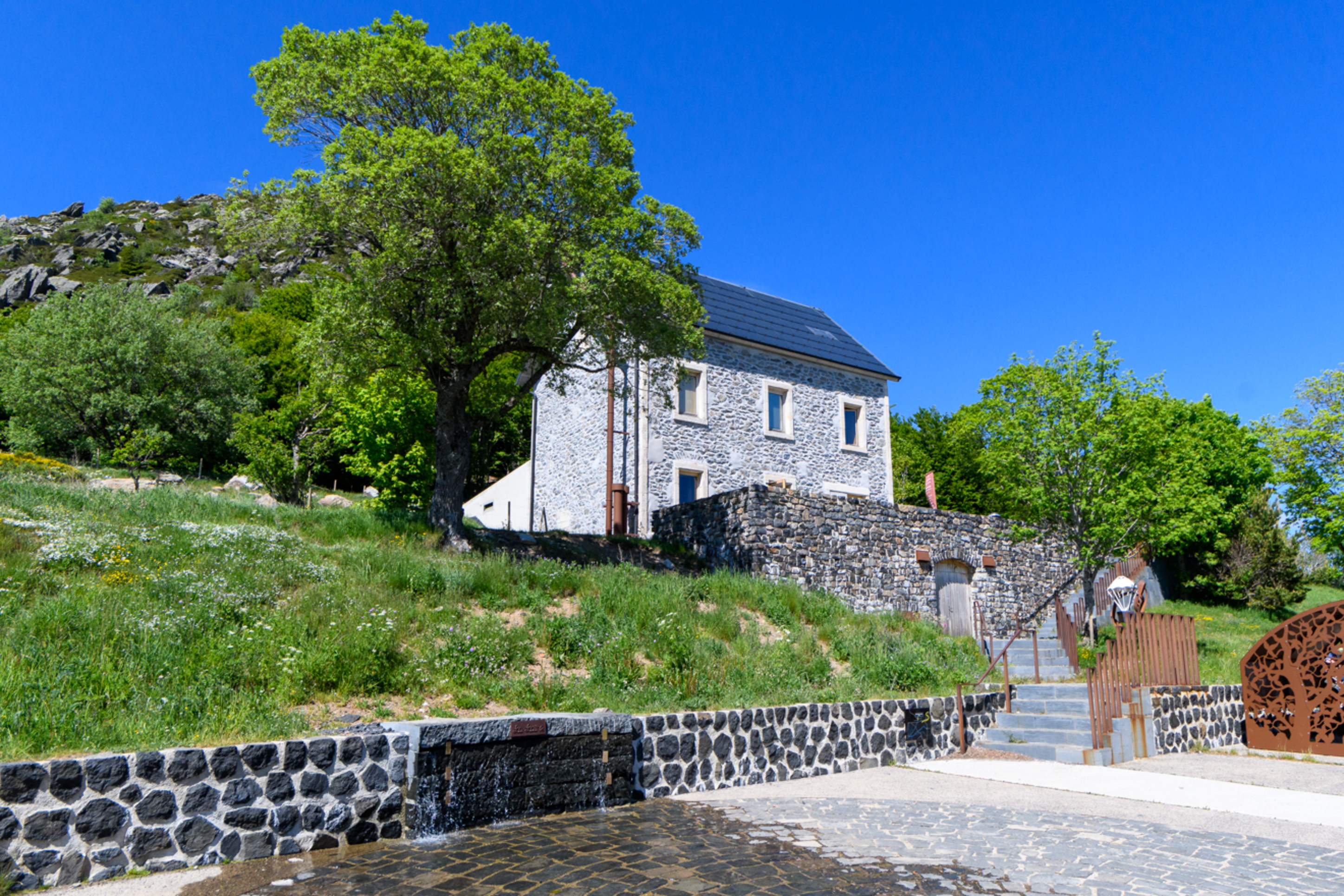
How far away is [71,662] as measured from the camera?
6.82m

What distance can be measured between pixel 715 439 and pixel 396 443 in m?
10.2

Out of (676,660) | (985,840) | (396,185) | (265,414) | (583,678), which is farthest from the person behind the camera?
(265,414)

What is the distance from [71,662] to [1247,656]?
16052mm

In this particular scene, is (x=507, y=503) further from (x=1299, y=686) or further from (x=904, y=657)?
(x=1299, y=686)

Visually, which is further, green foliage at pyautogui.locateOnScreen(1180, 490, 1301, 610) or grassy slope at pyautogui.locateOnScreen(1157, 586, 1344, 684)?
green foliage at pyautogui.locateOnScreen(1180, 490, 1301, 610)

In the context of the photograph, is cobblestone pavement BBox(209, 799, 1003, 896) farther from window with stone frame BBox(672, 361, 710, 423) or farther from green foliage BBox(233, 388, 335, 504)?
green foliage BBox(233, 388, 335, 504)

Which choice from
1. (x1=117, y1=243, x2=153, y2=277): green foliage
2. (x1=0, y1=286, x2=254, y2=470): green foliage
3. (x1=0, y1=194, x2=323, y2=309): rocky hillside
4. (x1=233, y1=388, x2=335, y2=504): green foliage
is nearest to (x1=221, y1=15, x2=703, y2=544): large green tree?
(x1=233, y1=388, x2=335, y2=504): green foliage

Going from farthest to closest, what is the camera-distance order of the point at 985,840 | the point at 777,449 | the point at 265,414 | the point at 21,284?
1. the point at 21,284
2. the point at 265,414
3. the point at 777,449
4. the point at 985,840

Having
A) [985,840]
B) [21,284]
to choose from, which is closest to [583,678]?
[985,840]

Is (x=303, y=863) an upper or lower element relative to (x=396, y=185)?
lower

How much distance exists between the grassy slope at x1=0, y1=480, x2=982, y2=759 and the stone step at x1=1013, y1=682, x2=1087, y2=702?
40.4 inches

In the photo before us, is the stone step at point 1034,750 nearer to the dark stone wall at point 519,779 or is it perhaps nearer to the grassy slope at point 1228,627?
the grassy slope at point 1228,627

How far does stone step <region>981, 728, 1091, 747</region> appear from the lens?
10.6 m

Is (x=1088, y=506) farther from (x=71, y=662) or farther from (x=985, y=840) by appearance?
(x=71, y=662)
